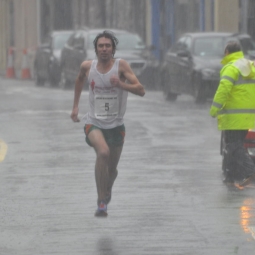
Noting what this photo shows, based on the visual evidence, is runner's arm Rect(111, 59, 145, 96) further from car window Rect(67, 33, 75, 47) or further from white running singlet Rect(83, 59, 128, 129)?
car window Rect(67, 33, 75, 47)

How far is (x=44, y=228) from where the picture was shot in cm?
900

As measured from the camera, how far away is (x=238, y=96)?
37.9 ft

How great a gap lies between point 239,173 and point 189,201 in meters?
1.40

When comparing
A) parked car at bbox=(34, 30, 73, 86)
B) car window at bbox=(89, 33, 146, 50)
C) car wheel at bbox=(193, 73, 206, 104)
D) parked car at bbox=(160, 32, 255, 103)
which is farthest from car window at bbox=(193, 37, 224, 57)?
parked car at bbox=(34, 30, 73, 86)

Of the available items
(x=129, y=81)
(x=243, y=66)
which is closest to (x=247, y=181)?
(x=243, y=66)

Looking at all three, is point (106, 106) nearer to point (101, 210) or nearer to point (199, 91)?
point (101, 210)

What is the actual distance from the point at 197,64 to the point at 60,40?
1104 cm

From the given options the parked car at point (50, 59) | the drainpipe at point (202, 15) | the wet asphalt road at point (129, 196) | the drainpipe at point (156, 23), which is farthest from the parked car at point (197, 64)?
the drainpipe at point (156, 23)

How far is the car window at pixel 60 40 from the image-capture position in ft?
110

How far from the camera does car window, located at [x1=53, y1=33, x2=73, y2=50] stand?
33.6m

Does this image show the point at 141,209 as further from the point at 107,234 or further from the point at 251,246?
the point at 251,246

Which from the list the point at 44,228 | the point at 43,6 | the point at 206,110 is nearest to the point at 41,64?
the point at 206,110

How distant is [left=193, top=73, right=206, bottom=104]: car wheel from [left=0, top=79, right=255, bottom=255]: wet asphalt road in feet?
13.4

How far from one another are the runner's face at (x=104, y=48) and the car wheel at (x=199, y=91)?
44.8 ft
